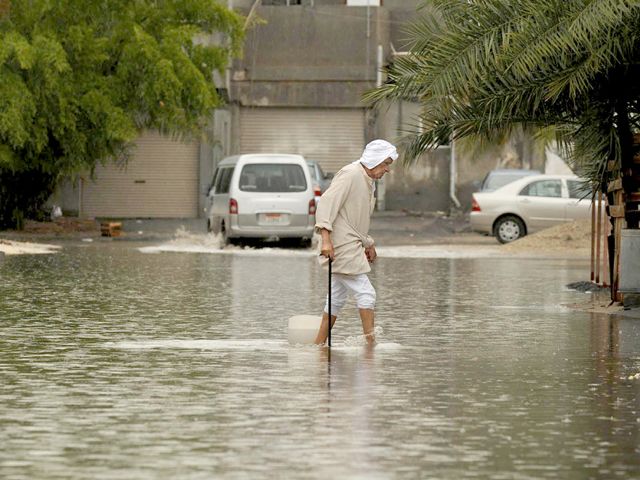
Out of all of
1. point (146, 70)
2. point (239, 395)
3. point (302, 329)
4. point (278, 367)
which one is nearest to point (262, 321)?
point (302, 329)

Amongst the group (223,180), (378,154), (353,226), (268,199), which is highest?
(223,180)

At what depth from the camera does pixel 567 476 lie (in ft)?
25.9

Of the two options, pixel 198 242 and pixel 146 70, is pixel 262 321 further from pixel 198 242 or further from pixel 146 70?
pixel 146 70

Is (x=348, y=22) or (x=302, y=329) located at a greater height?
(x=348, y=22)

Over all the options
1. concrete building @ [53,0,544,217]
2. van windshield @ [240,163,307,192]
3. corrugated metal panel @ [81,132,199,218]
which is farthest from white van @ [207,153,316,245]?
concrete building @ [53,0,544,217]

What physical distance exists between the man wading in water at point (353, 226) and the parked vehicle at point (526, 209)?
24078mm

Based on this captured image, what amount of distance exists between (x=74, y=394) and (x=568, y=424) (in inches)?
125

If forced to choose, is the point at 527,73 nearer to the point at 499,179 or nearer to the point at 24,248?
the point at 24,248

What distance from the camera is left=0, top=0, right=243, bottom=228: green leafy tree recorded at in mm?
36375

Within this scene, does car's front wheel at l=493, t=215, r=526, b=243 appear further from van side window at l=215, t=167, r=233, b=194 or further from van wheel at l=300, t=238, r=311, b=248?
van side window at l=215, t=167, r=233, b=194

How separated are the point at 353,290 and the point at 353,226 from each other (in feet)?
1.74

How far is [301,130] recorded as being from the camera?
5116cm

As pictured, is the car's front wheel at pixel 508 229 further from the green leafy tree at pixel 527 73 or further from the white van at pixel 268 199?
the green leafy tree at pixel 527 73

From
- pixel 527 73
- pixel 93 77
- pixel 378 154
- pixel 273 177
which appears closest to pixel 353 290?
pixel 378 154
